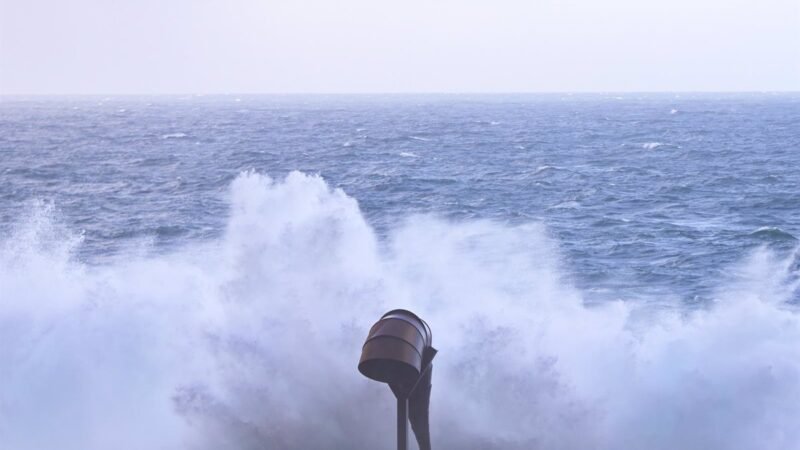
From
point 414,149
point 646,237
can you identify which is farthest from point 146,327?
point 414,149

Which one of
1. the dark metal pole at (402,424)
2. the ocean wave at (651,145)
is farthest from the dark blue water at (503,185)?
the dark metal pole at (402,424)

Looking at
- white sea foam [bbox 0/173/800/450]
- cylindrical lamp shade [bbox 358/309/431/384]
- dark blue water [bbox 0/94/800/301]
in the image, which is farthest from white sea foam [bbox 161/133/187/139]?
cylindrical lamp shade [bbox 358/309/431/384]

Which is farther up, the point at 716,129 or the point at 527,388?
the point at 716,129

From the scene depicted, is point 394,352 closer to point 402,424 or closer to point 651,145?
point 402,424

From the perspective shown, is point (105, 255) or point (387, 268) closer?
point (387, 268)

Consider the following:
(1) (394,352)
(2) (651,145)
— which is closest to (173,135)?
(2) (651,145)

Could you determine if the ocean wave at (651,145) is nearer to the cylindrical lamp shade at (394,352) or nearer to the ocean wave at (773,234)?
the ocean wave at (773,234)

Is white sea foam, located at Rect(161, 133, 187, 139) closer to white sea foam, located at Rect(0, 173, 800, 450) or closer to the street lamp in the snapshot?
white sea foam, located at Rect(0, 173, 800, 450)

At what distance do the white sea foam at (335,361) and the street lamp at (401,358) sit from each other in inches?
275

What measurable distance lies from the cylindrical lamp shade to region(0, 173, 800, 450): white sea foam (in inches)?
288

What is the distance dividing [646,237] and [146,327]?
63.4ft

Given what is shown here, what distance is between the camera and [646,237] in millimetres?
31344

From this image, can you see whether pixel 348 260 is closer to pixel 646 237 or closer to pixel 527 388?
pixel 527 388

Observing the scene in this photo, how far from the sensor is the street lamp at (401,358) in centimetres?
830
